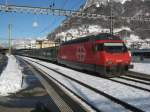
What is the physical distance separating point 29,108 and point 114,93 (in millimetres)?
4520

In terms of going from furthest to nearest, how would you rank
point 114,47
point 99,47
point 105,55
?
point 114,47 → point 99,47 → point 105,55

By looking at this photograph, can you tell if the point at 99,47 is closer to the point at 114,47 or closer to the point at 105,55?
the point at 105,55

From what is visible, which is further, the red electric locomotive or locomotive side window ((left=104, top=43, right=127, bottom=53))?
locomotive side window ((left=104, top=43, right=127, bottom=53))

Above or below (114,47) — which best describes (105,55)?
below

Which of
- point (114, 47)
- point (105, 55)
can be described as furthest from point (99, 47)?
point (114, 47)

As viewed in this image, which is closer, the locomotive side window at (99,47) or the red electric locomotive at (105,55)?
the red electric locomotive at (105,55)

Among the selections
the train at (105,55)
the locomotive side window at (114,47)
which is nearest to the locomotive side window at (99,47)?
the train at (105,55)

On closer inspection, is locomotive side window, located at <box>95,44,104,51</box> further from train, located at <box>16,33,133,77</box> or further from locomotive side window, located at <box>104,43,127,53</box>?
locomotive side window, located at <box>104,43,127,53</box>

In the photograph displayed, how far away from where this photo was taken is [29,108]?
37.1 ft

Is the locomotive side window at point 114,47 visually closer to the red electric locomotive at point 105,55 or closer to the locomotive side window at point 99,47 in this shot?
the red electric locomotive at point 105,55

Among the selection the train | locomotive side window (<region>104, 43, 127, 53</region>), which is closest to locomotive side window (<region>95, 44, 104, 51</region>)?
the train

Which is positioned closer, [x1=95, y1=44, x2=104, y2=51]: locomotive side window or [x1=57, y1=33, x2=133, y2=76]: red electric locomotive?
[x1=57, y1=33, x2=133, y2=76]: red electric locomotive

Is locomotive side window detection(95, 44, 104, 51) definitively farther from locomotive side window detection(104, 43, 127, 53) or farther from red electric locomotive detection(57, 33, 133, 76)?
locomotive side window detection(104, 43, 127, 53)

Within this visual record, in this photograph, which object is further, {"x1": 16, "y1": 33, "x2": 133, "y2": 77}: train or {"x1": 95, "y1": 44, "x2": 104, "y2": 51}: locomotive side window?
{"x1": 95, "y1": 44, "x2": 104, "y2": 51}: locomotive side window
